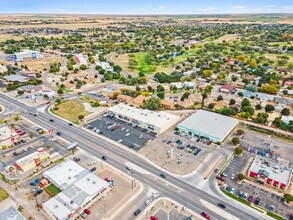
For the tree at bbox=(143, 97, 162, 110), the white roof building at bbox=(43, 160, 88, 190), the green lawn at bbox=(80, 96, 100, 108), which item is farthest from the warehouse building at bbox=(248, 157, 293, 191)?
the green lawn at bbox=(80, 96, 100, 108)

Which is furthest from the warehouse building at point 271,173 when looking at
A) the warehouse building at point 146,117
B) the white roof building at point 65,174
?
the white roof building at point 65,174

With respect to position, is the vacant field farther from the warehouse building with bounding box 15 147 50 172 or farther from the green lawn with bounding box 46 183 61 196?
the green lawn with bounding box 46 183 61 196

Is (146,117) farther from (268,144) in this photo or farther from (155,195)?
(268,144)

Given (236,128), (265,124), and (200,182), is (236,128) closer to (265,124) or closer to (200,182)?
(265,124)

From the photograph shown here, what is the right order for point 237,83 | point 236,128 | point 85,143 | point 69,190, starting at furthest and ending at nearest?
point 237,83 < point 236,128 < point 85,143 < point 69,190

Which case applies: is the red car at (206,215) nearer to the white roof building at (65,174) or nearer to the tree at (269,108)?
the white roof building at (65,174)

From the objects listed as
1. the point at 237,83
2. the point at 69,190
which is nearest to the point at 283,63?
the point at 237,83
